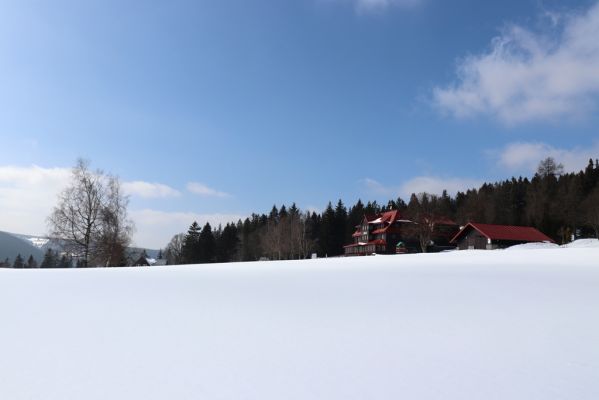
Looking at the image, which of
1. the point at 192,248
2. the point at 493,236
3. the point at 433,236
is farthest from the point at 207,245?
the point at 493,236

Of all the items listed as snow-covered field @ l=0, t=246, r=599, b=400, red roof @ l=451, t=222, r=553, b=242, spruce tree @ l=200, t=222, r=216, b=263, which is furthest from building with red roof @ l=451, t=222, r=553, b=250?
spruce tree @ l=200, t=222, r=216, b=263

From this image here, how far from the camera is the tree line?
7038 centimetres

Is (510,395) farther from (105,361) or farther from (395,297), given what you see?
(395,297)

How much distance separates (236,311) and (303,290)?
3.48 metres

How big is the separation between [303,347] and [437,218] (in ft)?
228

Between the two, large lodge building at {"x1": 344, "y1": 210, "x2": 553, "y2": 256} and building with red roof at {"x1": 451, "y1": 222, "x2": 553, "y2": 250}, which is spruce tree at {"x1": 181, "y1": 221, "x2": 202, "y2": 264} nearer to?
large lodge building at {"x1": 344, "y1": 210, "x2": 553, "y2": 256}

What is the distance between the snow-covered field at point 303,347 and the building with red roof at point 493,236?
51.8 m

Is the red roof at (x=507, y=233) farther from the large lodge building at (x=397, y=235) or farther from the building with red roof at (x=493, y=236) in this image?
the large lodge building at (x=397, y=235)

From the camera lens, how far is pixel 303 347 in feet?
19.0

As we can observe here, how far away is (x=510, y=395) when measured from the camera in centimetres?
420

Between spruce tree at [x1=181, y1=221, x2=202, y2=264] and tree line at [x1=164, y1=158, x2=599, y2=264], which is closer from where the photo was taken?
tree line at [x1=164, y1=158, x2=599, y2=264]

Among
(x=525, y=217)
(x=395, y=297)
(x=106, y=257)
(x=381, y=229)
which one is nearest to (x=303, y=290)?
(x=395, y=297)

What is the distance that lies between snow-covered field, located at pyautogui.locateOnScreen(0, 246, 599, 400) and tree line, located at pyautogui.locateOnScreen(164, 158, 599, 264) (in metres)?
62.1

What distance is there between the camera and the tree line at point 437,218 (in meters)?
70.4
